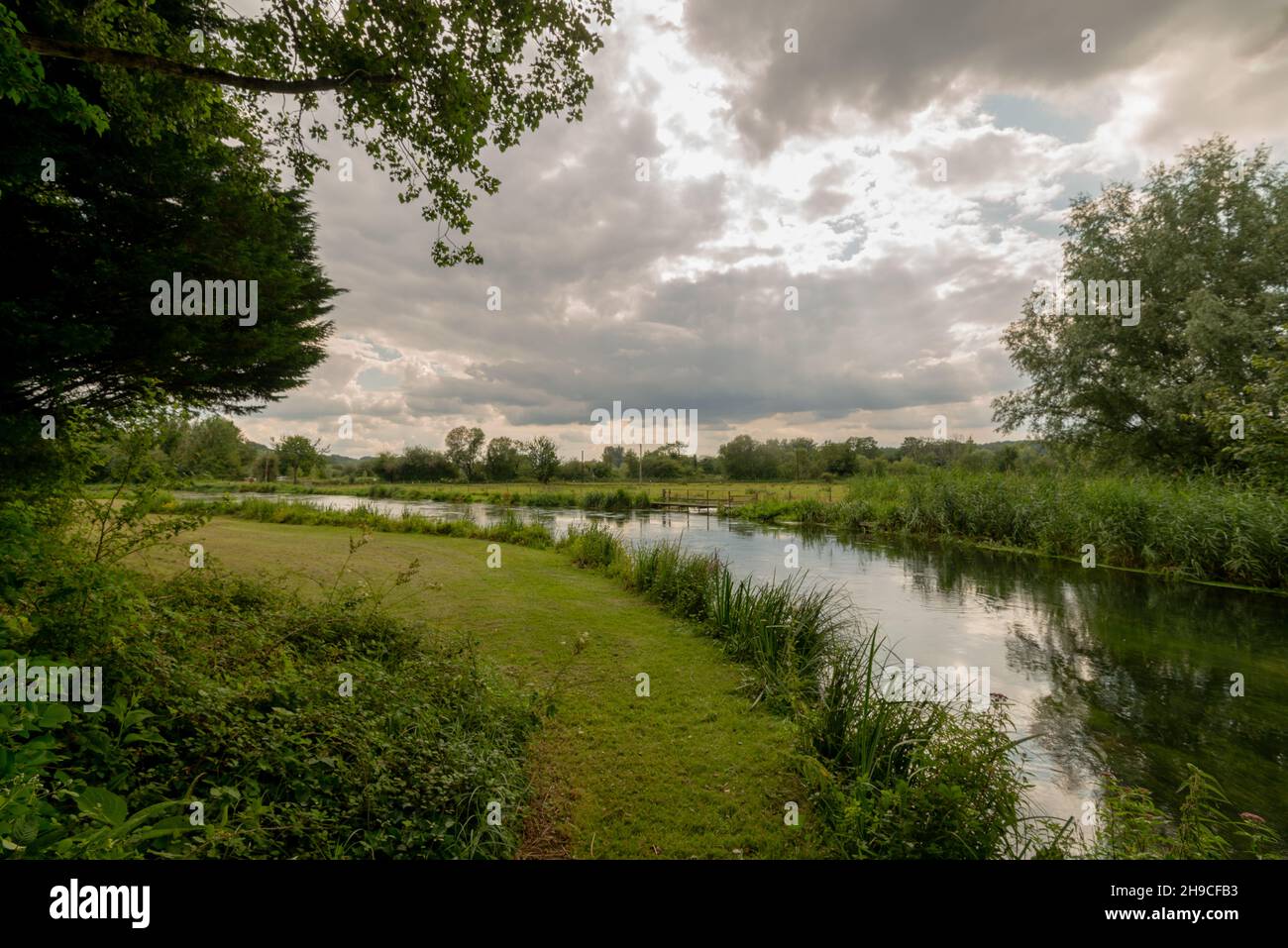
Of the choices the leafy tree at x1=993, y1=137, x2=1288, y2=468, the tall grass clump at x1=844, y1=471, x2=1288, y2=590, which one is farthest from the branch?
the leafy tree at x1=993, y1=137, x2=1288, y2=468

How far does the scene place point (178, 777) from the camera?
2.59 meters

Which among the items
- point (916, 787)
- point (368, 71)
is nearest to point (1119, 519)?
point (916, 787)

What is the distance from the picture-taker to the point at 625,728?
4.86 meters

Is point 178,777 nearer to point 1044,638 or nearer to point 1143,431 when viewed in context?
point 1044,638

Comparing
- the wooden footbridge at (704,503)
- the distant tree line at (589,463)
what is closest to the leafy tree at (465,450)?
the distant tree line at (589,463)

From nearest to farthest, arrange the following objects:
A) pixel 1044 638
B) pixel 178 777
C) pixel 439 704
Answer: pixel 178 777
pixel 439 704
pixel 1044 638

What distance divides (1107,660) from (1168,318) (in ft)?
69.6

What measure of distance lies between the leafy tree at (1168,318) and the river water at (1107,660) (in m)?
9.77

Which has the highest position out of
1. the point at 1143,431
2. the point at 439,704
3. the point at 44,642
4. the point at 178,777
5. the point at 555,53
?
the point at 555,53

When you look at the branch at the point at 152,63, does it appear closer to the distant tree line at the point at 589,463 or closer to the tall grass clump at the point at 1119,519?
the tall grass clump at the point at 1119,519

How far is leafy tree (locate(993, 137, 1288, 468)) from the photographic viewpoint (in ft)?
56.7
